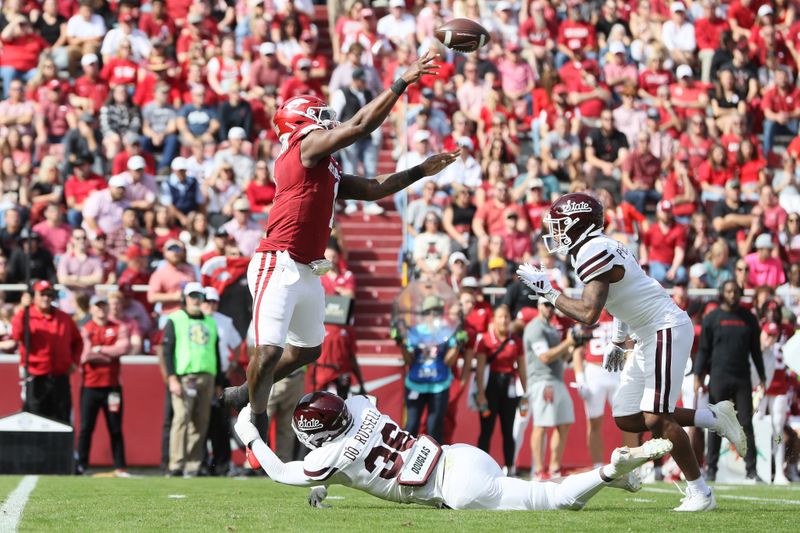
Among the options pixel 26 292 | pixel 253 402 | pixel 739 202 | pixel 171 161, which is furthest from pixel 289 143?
pixel 739 202

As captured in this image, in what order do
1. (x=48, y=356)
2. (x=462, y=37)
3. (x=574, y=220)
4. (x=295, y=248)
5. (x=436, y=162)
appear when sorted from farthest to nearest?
1. (x=48, y=356)
2. (x=462, y=37)
3. (x=436, y=162)
4. (x=295, y=248)
5. (x=574, y=220)

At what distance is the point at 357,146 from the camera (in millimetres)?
17672

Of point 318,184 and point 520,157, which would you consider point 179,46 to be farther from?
point 318,184

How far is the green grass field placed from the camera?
281 inches

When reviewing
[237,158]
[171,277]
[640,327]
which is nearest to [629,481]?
[640,327]

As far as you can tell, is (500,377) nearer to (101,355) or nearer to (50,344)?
(101,355)

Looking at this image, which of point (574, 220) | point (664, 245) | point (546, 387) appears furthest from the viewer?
point (664, 245)

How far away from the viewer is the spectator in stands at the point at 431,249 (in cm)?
1545

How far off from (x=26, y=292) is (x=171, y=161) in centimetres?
404

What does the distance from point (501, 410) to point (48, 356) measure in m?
4.50

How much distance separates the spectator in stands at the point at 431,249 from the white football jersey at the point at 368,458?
732cm

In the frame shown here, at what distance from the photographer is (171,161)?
1759 centimetres

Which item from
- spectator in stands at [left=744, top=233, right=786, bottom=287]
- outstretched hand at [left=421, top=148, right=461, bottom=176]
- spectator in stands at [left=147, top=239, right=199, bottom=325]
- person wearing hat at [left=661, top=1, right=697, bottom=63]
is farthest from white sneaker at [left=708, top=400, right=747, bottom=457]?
person wearing hat at [left=661, top=1, right=697, bottom=63]

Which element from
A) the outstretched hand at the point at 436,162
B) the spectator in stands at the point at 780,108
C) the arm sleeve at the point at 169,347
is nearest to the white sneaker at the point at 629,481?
the outstretched hand at the point at 436,162
